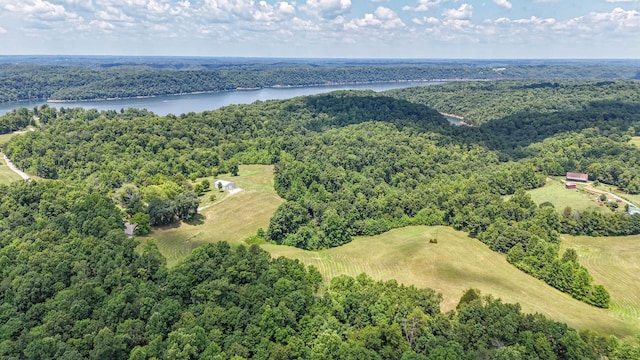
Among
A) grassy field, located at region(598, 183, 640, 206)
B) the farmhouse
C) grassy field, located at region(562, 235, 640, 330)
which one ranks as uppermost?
the farmhouse

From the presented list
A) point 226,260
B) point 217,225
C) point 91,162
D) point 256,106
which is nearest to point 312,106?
point 256,106

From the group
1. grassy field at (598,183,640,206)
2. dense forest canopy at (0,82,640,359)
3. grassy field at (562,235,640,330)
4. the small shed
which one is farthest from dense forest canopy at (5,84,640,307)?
the small shed

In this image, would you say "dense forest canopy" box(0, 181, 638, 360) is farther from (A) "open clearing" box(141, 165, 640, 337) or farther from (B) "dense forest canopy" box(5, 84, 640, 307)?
(B) "dense forest canopy" box(5, 84, 640, 307)

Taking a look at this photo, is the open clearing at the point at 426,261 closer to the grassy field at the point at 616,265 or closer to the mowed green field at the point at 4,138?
the grassy field at the point at 616,265

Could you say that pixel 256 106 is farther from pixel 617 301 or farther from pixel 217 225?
pixel 617 301

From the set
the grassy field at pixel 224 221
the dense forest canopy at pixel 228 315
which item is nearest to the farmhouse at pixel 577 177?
the dense forest canopy at pixel 228 315

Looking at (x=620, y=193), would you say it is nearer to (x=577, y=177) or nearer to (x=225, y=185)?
(x=577, y=177)
